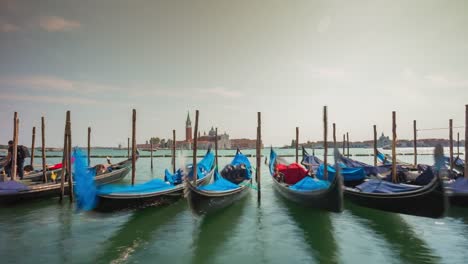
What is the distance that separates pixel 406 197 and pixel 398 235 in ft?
2.83

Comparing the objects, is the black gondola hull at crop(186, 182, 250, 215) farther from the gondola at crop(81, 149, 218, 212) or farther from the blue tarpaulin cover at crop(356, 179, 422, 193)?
the blue tarpaulin cover at crop(356, 179, 422, 193)

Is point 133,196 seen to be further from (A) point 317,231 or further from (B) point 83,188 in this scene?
(A) point 317,231

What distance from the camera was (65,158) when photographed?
31.4 ft

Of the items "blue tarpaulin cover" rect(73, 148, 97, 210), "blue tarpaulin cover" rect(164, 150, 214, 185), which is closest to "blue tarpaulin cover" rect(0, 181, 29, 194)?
"blue tarpaulin cover" rect(164, 150, 214, 185)

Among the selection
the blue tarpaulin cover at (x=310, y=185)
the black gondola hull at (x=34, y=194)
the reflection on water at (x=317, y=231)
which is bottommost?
the reflection on water at (x=317, y=231)

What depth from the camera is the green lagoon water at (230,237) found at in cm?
499

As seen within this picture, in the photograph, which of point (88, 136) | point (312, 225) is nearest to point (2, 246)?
point (312, 225)

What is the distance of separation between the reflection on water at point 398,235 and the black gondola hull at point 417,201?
485mm

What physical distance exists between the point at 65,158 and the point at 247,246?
7208mm

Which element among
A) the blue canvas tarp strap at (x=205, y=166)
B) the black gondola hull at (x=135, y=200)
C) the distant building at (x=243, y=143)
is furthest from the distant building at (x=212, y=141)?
the black gondola hull at (x=135, y=200)

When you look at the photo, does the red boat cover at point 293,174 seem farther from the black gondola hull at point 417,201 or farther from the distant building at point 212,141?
the distant building at point 212,141

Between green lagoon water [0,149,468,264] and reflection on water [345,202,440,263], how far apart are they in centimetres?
2

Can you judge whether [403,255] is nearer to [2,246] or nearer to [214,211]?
[214,211]

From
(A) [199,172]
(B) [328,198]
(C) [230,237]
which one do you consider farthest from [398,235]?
(A) [199,172]
